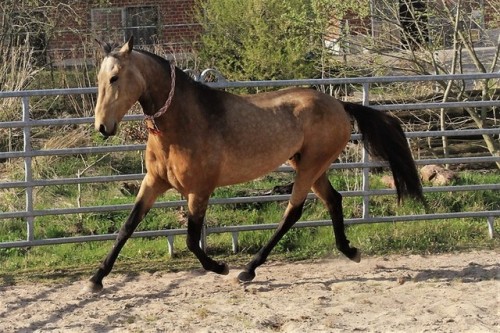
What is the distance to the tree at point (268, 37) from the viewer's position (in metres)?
10.5

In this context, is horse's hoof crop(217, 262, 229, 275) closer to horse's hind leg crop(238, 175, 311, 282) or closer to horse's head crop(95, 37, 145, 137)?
horse's hind leg crop(238, 175, 311, 282)

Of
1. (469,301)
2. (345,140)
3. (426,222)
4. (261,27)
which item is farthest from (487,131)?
(261,27)

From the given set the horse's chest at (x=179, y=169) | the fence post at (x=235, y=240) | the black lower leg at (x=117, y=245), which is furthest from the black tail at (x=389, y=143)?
the black lower leg at (x=117, y=245)

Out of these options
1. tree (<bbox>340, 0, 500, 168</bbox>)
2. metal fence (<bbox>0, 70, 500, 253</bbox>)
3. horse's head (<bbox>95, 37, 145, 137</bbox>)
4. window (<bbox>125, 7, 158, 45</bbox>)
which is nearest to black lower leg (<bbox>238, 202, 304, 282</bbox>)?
metal fence (<bbox>0, 70, 500, 253</bbox>)

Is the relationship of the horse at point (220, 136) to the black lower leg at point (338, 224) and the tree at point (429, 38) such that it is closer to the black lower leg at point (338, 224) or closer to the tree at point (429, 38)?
the black lower leg at point (338, 224)

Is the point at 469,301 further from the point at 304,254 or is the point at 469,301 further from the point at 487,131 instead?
the point at 487,131

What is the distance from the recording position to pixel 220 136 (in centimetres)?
605

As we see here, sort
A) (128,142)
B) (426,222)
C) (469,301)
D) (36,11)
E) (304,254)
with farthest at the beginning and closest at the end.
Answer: (36,11), (128,142), (426,222), (304,254), (469,301)

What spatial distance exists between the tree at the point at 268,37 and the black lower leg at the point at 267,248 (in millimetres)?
4226

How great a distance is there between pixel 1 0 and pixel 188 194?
383 inches

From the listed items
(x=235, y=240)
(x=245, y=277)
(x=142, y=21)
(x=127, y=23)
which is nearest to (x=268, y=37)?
(x=235, y=240)

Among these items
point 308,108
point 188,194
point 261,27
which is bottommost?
point 188,194

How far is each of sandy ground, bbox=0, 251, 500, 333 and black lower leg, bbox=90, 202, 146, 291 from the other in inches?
5.1

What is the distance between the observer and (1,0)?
14.4 metres
